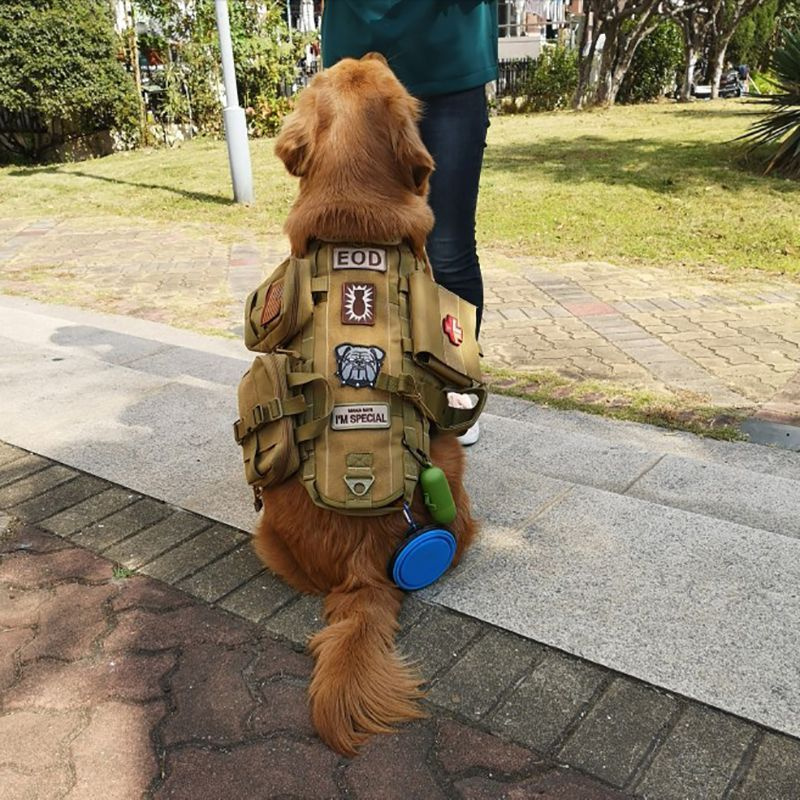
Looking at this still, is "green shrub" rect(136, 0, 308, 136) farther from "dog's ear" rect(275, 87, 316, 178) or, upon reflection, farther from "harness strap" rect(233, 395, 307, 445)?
"harness strap" rect(233, 395, 307, 445)

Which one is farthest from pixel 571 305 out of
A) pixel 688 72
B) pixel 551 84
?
pixel 688 72

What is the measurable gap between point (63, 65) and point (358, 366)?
15712 mm

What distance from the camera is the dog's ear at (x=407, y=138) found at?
245 centimetres

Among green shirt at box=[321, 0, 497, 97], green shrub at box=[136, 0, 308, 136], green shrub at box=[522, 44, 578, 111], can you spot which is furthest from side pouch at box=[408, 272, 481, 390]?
green shrub at box=[522, 44, 578, 111]

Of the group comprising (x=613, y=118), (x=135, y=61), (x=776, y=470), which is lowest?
(x=776, y=470)

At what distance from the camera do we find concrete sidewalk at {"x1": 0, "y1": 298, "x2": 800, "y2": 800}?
192cm

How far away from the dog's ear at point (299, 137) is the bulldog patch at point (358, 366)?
61 cm

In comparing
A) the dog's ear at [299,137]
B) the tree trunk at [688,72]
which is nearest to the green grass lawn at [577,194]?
the dog's ear at [299,137]

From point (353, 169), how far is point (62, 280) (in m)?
6.25

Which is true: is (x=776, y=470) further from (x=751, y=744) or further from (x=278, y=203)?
(x=278, y=203)

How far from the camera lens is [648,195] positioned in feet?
33.7

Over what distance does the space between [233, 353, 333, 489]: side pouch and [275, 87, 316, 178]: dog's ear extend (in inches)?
24.0

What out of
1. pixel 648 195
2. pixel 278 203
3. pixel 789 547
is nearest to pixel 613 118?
pixel 648 195

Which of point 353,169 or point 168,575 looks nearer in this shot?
point 353,169
